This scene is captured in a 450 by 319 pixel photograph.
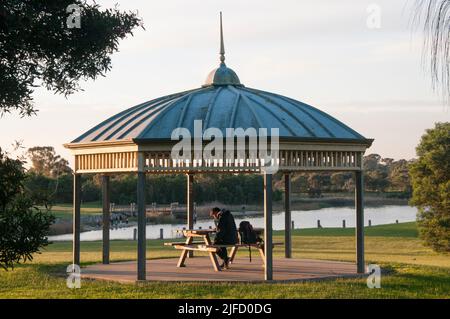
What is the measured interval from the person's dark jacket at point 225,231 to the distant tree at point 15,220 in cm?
512

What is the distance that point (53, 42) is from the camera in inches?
489

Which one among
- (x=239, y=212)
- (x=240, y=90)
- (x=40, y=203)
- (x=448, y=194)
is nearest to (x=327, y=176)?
(x=239, y=212)

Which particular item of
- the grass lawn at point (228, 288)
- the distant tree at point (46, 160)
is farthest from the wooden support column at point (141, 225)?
the distant tree at point (46, 160)

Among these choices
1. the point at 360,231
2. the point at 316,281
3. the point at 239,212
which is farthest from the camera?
the point at 239,212

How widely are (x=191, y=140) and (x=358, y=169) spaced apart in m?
3.75

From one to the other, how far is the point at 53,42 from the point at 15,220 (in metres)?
3.11

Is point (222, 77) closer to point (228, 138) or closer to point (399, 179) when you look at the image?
point (228, 138)

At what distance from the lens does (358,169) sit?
16.1 metres

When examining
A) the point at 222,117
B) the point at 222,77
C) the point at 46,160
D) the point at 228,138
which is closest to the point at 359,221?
the point at 228,138

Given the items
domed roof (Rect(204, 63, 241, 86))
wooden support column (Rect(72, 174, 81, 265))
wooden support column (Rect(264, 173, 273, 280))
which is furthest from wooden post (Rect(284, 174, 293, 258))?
wooden support column (Rect(72, 174, 81, 265))

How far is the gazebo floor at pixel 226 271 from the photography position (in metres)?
14.9
